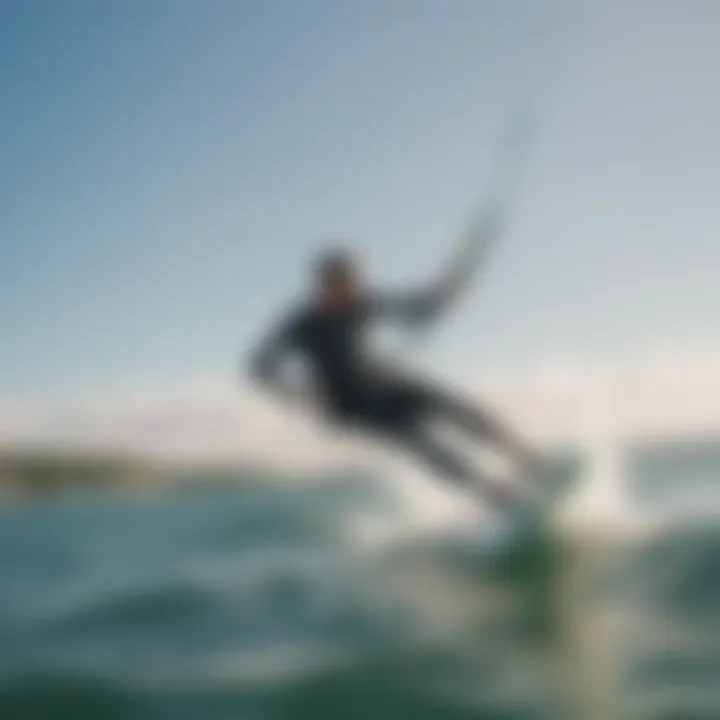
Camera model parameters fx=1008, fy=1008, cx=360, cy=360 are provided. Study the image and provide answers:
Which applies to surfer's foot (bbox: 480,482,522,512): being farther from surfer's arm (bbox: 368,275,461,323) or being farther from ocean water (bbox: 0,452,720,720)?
surfer's arm (bbox: 368,275,461,323)

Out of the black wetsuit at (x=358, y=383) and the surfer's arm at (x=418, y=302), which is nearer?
the surfer's arm at (x=418, y=302)

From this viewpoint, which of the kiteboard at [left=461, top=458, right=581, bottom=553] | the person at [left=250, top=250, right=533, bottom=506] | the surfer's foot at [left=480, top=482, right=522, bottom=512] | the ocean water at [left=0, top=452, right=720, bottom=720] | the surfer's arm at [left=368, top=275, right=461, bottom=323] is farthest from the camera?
the ocean water at [left=0, top=452, right=720, bottom=720]

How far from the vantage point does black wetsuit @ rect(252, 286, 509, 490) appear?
330 cm

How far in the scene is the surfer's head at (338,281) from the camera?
329 cm

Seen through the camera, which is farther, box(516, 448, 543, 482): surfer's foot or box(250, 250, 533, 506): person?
box(516, 448, 543, 482): surfer's foot

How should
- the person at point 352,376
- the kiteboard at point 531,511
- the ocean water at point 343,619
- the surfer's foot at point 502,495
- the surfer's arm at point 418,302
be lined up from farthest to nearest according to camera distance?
the ocean water at point 343,619
the kiteboard at point 531,511
the surfer's foot at point 502,495
the person at point 352,376
the surfer's arm at point 418,302

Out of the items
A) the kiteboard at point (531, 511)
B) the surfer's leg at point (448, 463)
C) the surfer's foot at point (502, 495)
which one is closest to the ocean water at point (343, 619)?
the kiteboard at point (531, 511)

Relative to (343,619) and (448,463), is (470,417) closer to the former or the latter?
(448,463)

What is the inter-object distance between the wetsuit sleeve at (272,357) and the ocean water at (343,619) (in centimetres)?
95

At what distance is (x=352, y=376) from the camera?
330 cm

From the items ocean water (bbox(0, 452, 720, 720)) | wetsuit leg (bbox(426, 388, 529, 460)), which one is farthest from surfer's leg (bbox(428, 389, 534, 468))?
ocean water (bbox(0, 452, 720, 720))

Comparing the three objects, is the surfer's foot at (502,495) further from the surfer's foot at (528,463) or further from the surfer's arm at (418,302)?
the surfer's arm at (418,302)

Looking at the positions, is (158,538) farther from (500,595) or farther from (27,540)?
→ (500,595)

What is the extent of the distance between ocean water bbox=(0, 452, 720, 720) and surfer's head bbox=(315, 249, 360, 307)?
1020mm
